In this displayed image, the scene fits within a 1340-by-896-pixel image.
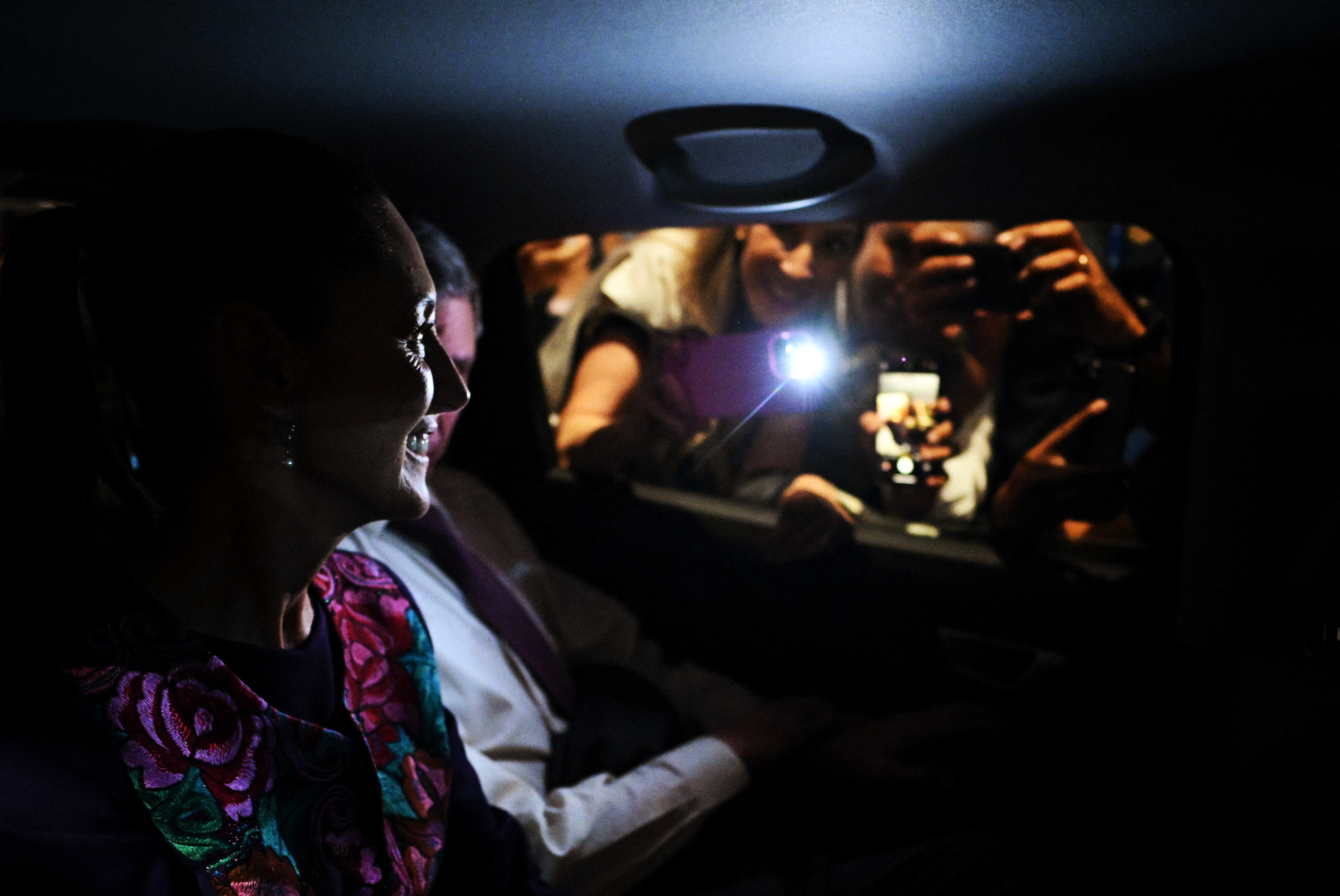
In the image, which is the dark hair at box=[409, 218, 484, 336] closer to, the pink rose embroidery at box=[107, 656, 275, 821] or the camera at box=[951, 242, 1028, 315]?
the pink rose embroidery at box=[107, 656, 275, 821]

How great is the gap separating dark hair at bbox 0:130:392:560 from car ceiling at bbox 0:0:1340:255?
11 cm

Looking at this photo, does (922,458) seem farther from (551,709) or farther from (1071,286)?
(551,709)

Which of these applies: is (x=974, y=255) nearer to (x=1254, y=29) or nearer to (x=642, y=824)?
(x=1254, y=29)

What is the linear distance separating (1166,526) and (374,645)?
0.84 metres

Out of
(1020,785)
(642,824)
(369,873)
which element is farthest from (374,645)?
(1020,785)

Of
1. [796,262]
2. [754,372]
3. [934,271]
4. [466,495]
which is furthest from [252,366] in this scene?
[466,495]

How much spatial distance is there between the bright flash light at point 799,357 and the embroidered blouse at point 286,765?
18.6 inches

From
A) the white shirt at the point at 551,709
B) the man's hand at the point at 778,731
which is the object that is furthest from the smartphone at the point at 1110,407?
the white shirt at the point at 551,709

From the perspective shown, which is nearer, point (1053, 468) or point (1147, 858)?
point (1147, 858)

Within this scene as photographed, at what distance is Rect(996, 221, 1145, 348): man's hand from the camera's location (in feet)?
3.12

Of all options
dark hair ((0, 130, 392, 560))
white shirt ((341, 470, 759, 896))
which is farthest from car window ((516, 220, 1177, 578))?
dark hair ((0, 130, 392, 560))

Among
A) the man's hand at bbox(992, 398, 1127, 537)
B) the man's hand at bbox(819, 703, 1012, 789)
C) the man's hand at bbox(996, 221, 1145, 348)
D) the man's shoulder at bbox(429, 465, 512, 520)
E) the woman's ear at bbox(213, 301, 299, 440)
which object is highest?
the woman's ear at bbox(213, 301, 299, 440)

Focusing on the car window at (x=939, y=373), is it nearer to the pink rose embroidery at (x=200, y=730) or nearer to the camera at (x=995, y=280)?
the camera at (x=995, y=280)

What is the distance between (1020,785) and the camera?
2.95 ft
